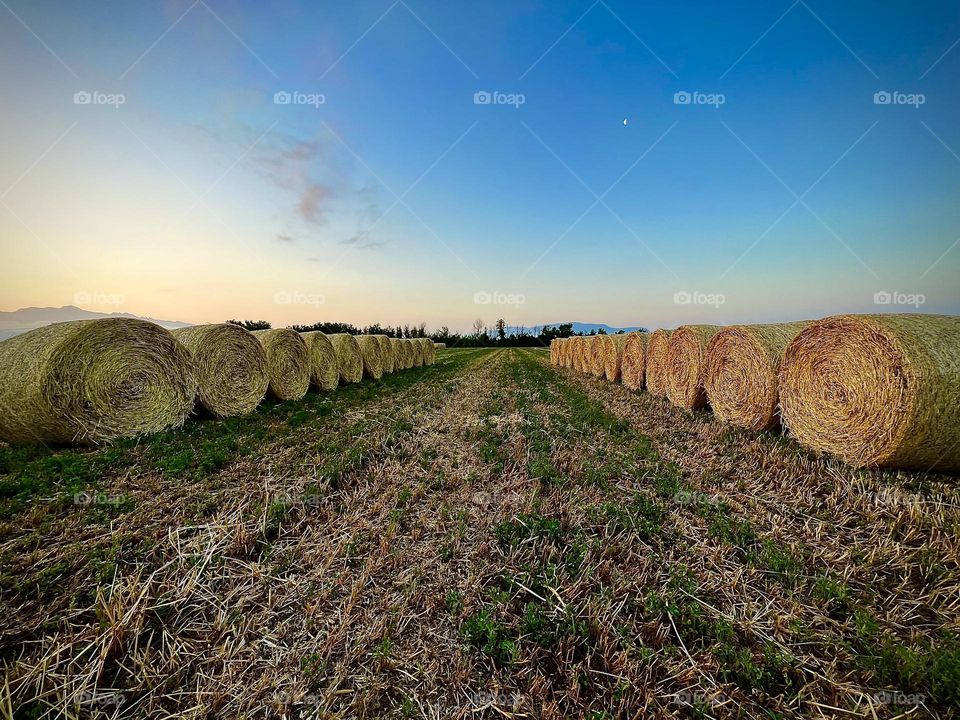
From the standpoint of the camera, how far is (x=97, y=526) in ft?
11.9

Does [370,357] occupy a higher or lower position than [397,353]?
lower

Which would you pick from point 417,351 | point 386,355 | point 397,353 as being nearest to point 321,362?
point 386,355

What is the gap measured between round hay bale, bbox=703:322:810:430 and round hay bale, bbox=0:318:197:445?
407 inches

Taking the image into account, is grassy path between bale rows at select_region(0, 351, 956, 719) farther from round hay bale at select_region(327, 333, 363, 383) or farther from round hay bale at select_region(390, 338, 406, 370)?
round hay bale at select_region(390, 338, 406, 370)

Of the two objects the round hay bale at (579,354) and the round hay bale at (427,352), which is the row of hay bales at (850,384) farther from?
the round hay bale at (427,352)

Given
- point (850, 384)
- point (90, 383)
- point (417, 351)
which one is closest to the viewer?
point (850, 384)

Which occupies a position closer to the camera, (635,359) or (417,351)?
(635,359)

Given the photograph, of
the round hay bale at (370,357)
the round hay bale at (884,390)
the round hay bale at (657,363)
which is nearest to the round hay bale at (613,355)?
the round hay bale at (657,363)

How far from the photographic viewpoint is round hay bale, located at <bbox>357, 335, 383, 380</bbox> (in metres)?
16.9

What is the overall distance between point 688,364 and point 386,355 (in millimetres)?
13770

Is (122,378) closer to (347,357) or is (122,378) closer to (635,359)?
(347,357)

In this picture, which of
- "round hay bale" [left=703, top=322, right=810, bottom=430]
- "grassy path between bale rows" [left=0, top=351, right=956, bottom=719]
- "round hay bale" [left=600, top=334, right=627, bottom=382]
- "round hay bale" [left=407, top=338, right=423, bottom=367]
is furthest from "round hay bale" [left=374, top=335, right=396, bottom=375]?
"round hay bale" [left=703, top=322, right=810, bottom=430]

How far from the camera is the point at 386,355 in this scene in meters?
19.5

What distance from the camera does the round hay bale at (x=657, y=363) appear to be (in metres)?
10.7
